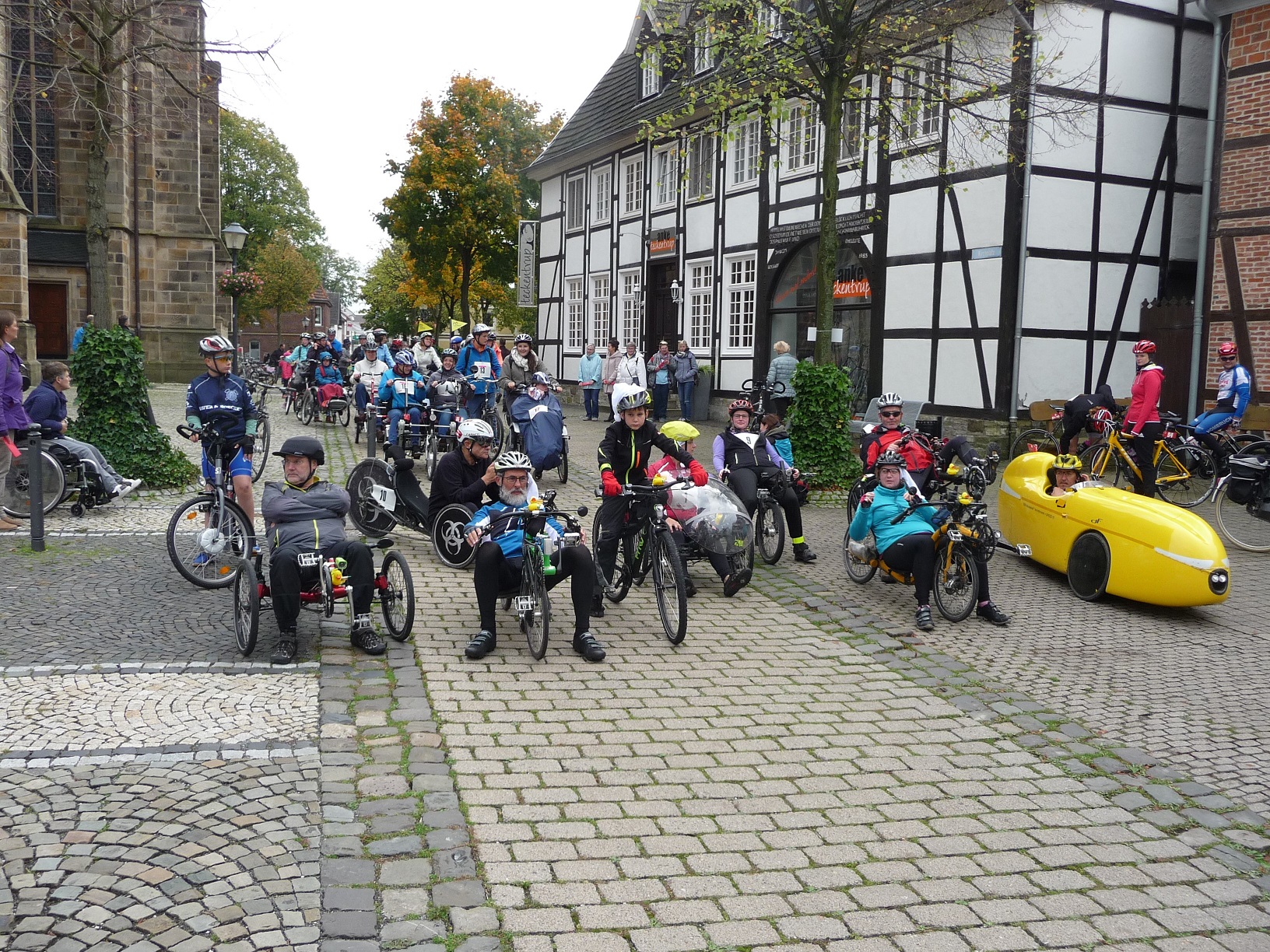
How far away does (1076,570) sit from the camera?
9.40 meters

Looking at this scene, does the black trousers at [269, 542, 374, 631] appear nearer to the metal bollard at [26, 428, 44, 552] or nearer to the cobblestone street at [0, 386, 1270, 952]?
the cobblestone street at [0, 386, 1270, 952]

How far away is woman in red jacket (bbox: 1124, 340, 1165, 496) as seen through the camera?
43.9 feet

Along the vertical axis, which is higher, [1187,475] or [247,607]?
[1187,475]

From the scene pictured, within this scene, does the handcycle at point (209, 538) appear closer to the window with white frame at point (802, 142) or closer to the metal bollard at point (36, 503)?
the metal bollard at point (36, 503)

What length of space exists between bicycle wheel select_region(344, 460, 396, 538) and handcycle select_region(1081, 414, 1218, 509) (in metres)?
8.42

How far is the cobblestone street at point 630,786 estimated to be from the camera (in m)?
3.83

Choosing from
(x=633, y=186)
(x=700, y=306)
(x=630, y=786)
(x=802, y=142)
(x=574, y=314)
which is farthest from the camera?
(x=574, y=314)

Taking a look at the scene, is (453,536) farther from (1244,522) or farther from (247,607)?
(1244,522)

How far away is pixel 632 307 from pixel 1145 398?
17.1m

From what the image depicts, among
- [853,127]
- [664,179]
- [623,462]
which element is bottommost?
[623,462]

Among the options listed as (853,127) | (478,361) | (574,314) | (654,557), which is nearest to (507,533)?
(654,557)

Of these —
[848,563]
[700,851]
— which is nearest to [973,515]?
[848,563]

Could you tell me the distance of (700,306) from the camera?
1019 inches

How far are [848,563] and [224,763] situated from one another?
19.6 feet
